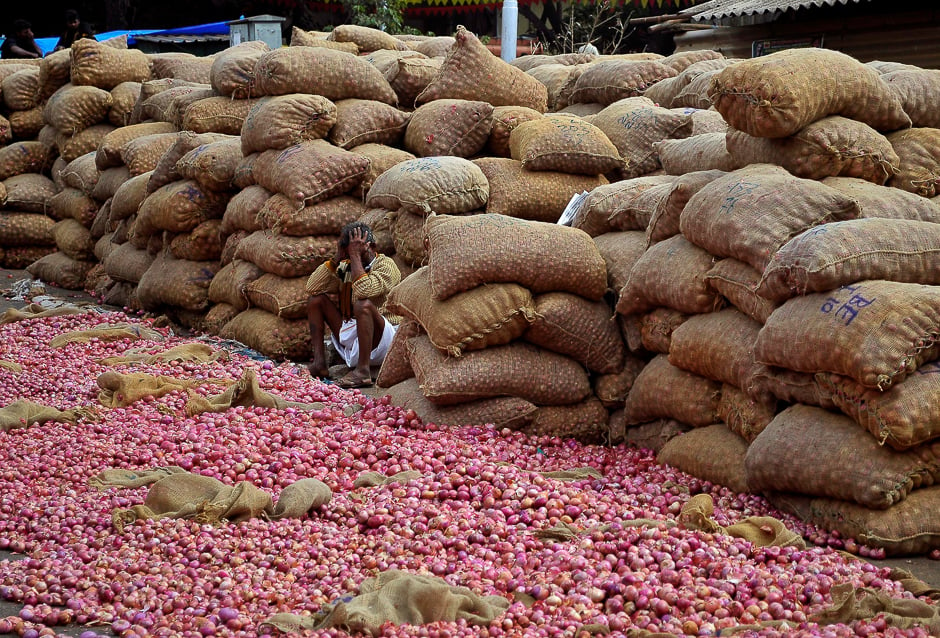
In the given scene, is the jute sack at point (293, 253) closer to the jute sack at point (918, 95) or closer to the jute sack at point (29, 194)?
the jute sack at point (918, 95)

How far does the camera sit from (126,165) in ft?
27.1

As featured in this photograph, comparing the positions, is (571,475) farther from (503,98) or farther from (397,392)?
(503,98)

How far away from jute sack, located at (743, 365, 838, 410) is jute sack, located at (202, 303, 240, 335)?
3.98 m

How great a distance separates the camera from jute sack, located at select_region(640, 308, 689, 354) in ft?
13.6

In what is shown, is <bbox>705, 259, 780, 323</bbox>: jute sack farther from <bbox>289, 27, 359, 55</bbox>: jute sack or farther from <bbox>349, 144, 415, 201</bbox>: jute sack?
<bbox>289, 27, 359, 55</bbox>: jute sack

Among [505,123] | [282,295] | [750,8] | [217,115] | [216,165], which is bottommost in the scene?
[282,295]

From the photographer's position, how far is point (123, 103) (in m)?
9.30

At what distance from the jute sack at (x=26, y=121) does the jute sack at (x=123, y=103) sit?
118 cm

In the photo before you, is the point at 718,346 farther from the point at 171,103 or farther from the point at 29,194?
the point at 29,194

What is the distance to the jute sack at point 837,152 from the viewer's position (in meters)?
4.07

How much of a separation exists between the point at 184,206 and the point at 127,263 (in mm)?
1157

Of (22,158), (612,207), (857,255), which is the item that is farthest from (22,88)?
(857,255)

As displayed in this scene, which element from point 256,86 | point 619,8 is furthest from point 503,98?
point 619,8

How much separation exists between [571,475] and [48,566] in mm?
1899
